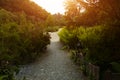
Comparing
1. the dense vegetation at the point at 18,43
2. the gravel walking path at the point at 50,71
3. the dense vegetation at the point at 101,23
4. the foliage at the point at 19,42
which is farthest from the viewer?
the foliage at the point at 19,42

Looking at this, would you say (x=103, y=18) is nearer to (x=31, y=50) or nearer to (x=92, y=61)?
(x=92, y=61)

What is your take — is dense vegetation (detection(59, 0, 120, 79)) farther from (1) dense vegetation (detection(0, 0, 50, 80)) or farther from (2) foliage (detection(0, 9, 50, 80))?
(2) foliage (detection(0, 9, 50, 80))

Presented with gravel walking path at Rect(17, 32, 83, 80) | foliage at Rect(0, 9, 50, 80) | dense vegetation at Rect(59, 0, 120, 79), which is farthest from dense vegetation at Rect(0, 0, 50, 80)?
dense vegetation at Rect(59, 0, 120, 79)

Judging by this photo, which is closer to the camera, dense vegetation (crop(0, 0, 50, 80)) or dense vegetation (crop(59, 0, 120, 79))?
dense vegetation (crop(59, 0, 120, 79))

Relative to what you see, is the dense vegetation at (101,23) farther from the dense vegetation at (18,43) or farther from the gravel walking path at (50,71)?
the dense vegetation at (18,43)

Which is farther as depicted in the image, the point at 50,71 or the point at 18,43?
the point at 18,43

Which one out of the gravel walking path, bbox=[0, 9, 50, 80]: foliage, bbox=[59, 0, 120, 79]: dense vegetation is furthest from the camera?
bbox=[0, 9, 50, 80]: foliage

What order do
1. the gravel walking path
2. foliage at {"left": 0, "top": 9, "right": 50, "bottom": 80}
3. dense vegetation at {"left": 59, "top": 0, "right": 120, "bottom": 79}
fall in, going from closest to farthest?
dense vegetation at {"left": 59, "top": 0, "right": 120, "bottom": 79}, the gravel walking path, foliage at {"left": 0, "top": 9, "right": 50, "bottom": 80}

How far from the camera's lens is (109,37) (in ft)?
31.5

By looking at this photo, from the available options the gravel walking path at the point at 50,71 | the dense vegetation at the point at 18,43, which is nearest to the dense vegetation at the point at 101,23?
the gravel walking path at the point at 50,71

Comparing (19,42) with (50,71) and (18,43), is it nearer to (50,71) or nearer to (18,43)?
(18,43)

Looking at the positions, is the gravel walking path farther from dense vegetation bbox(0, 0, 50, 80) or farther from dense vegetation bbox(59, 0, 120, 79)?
dense vegetation bbox(59, 0, 120, 79)

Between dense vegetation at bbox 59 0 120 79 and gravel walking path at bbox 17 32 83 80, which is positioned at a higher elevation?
dense vegetation at bbox 59 0 120 79

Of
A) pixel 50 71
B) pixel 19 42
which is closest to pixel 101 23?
pixel 50 71
